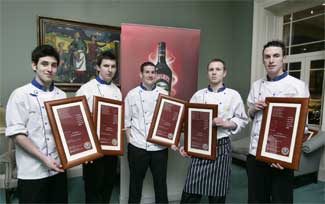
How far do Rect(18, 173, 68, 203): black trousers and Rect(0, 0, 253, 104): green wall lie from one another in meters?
2.09

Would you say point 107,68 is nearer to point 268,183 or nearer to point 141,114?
point 141,114

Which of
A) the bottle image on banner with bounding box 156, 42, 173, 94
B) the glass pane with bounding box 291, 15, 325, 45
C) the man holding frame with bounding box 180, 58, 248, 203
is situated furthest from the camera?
the glass pane with bounding box 291, 15, 325, 45

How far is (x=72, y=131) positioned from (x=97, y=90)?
0.52m

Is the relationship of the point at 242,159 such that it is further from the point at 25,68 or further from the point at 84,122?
the point at 25,68

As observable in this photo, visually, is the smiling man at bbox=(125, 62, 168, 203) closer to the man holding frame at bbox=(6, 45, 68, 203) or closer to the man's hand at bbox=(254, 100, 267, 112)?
the man holding frame at bbox=(6, 45, 68, 203)

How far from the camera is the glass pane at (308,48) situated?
3.61m

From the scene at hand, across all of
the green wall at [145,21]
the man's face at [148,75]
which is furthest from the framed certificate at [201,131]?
the green wall at [145,21]

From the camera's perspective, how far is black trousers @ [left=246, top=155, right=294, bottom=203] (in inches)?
61.7

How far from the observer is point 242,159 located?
367 centimetres

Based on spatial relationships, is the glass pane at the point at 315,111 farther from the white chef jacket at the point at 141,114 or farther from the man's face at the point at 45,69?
the man's face at the point at 45,69

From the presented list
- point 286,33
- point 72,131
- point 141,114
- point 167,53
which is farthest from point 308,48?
point 72,131

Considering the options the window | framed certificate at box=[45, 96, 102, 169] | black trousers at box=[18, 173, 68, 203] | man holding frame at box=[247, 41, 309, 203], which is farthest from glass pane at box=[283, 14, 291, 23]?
black trousers at box=[18, 173, 68, 203]

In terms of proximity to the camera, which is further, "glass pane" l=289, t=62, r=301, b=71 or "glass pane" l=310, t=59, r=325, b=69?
"glass pane" l=289, t=62, r=301, b=71

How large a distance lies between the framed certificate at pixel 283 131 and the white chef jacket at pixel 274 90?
94mm
